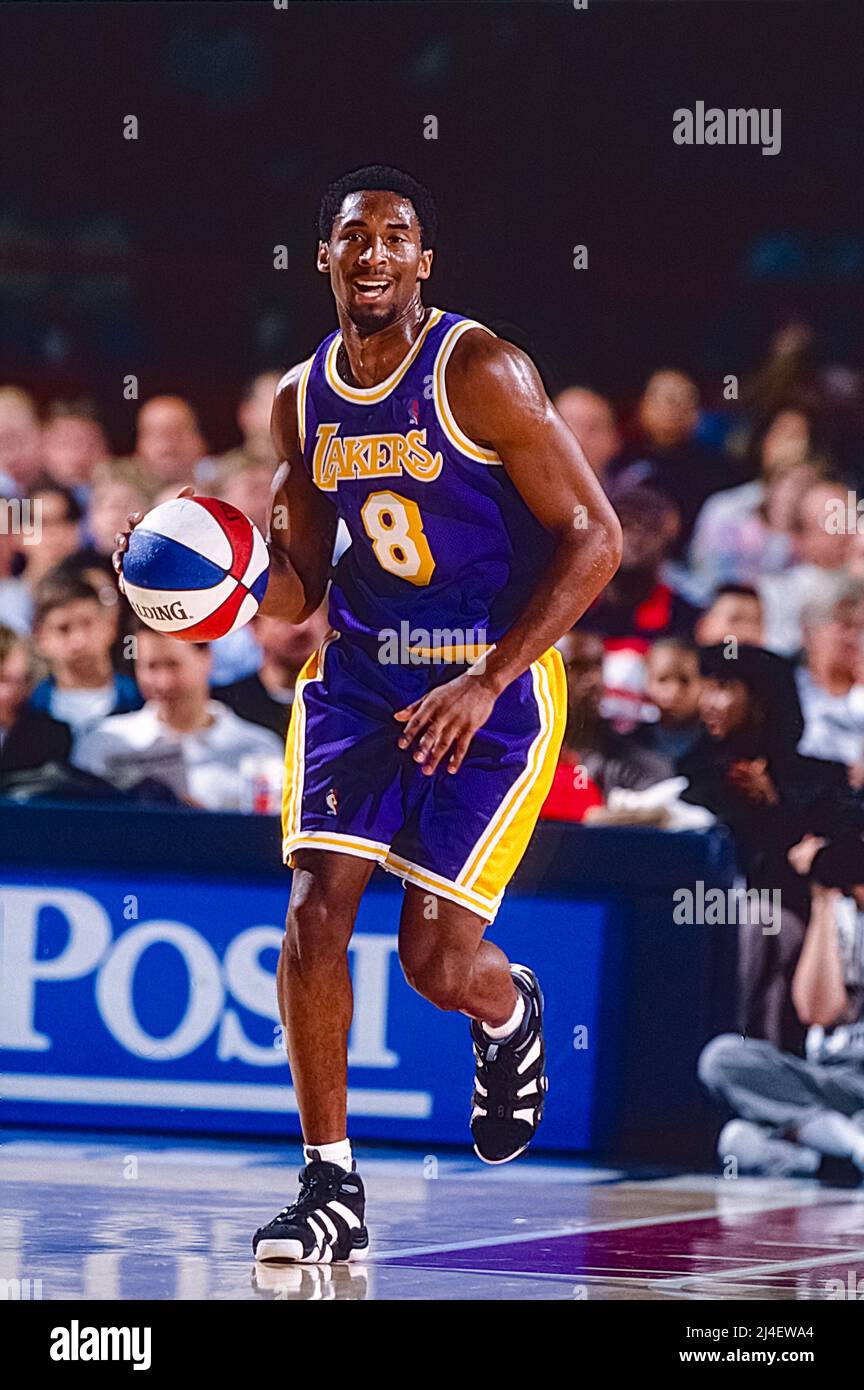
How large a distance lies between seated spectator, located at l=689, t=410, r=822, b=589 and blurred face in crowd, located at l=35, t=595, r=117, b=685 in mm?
2481

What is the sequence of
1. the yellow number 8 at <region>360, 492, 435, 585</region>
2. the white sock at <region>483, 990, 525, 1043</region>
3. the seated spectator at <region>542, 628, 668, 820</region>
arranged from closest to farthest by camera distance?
the yellow number 8 at <region>360, 492, 435, 585</region>, the white sock at <region>483, 990, 525, 1043</region>, the seated spectator at <region>542, 628, 668, 820</region>

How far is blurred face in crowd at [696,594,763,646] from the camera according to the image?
7.24 meters

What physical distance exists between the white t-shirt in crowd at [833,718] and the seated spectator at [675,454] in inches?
47.7

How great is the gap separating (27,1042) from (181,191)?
19.2 ft

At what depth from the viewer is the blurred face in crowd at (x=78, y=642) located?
7316mm

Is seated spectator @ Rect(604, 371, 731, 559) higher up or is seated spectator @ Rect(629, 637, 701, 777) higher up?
seated spectator @ Rect(604, 371, 731, 559)

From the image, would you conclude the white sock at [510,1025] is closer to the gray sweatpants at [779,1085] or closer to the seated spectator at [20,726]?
the gray sweatpants at [779,1085]

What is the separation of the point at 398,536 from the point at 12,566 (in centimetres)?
427

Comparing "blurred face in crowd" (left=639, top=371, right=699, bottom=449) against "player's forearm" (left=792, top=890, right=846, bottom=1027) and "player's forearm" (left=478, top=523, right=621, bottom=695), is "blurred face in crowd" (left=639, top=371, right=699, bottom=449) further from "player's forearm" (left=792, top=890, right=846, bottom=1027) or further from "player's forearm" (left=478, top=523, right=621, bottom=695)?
"player's forearm" (left=478, top=523, right=621, bottom=695)
